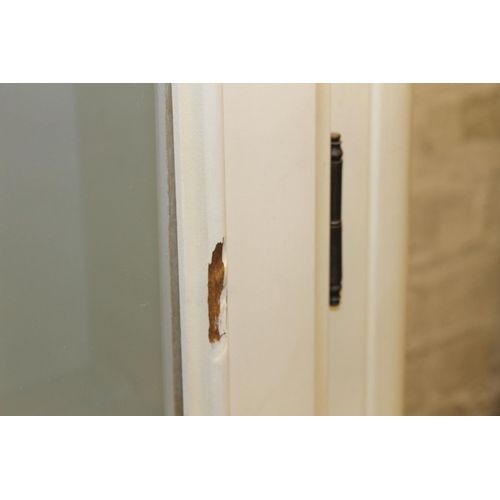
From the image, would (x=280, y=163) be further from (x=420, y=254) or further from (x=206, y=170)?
(x=420, y=254)

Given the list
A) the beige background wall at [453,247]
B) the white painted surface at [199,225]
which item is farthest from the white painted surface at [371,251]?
the beige background wall at [453,247]

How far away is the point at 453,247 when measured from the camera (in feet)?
3.65

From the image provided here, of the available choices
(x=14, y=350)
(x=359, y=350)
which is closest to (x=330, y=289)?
(x=359, y=350)

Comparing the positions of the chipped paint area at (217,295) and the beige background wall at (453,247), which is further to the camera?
the beige background wall at (453,247)

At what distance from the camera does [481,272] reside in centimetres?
117

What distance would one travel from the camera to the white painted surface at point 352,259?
61 cm

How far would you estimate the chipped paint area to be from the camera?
46 centimetres

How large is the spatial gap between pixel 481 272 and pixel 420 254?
198 millimetres

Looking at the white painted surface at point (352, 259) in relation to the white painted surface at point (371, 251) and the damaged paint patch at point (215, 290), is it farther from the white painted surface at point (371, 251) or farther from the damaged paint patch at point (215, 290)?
the damaged paint patch at point (215, 290)

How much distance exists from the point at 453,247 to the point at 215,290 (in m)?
0.79

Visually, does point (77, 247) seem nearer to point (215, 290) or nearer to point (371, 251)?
point (215, 290)

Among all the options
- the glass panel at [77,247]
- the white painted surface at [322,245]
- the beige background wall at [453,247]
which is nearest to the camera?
the glass panel at [77,247]

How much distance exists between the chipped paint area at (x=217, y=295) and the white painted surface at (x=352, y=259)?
0.21 metres

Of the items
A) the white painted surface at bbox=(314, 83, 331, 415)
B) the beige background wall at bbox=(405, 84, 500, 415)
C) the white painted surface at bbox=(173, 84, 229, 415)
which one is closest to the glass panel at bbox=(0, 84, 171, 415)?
the white painted surface at bbox=(173, 84, 229, 415)
